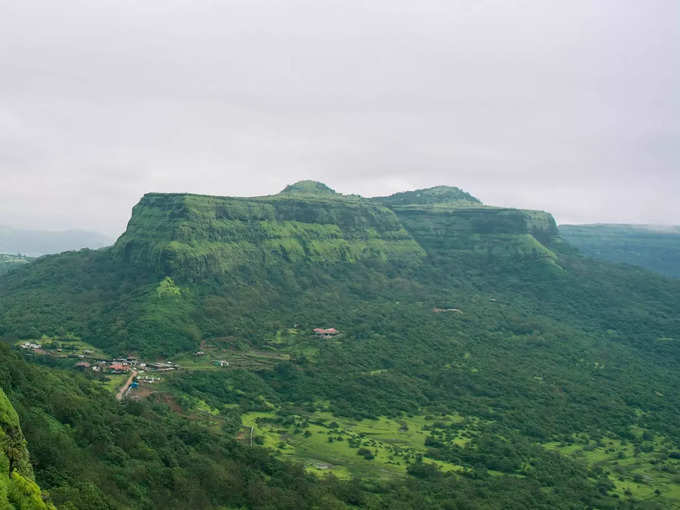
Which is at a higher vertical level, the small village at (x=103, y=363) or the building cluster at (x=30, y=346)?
the building cluster at (x=30, y=346)

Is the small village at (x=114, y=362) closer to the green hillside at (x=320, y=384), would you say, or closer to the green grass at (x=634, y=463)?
the green hillside at (x=320, y=384)

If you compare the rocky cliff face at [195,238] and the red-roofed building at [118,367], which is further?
the rocky cliff face at [195,238]

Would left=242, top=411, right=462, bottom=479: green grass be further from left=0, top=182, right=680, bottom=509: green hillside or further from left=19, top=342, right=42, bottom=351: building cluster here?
left=19, top=342, right=42, bottom=351: building cluster

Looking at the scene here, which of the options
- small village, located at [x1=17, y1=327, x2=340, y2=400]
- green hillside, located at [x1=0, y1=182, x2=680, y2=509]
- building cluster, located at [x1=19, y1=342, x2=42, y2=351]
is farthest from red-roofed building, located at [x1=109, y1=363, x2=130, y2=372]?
building cluster, located at [x1=19, y1=342, x2=42, y2=351]

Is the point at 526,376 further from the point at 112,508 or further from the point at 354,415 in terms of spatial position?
the point at 112,508

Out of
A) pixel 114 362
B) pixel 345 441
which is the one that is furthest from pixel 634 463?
pixel 114 362

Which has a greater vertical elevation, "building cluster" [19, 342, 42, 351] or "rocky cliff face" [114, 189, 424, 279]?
"rocky cliff face" [114, 189, 424, 279]

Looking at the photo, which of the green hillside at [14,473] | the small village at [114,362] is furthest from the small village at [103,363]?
the green hillside at [14,473]

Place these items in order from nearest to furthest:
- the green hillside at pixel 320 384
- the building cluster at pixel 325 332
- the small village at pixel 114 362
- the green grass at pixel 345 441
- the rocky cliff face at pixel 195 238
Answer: the green hillside at pixel 320 384 → the green grass at pixel 345 441 → the small village at pixel 114 362 → the building cluster at pixel 325 332 → the rocky cliff face at pixel 195 238

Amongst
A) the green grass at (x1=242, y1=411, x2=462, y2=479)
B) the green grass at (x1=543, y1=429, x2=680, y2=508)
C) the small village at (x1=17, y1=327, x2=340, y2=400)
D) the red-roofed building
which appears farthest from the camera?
the red-roofed building
